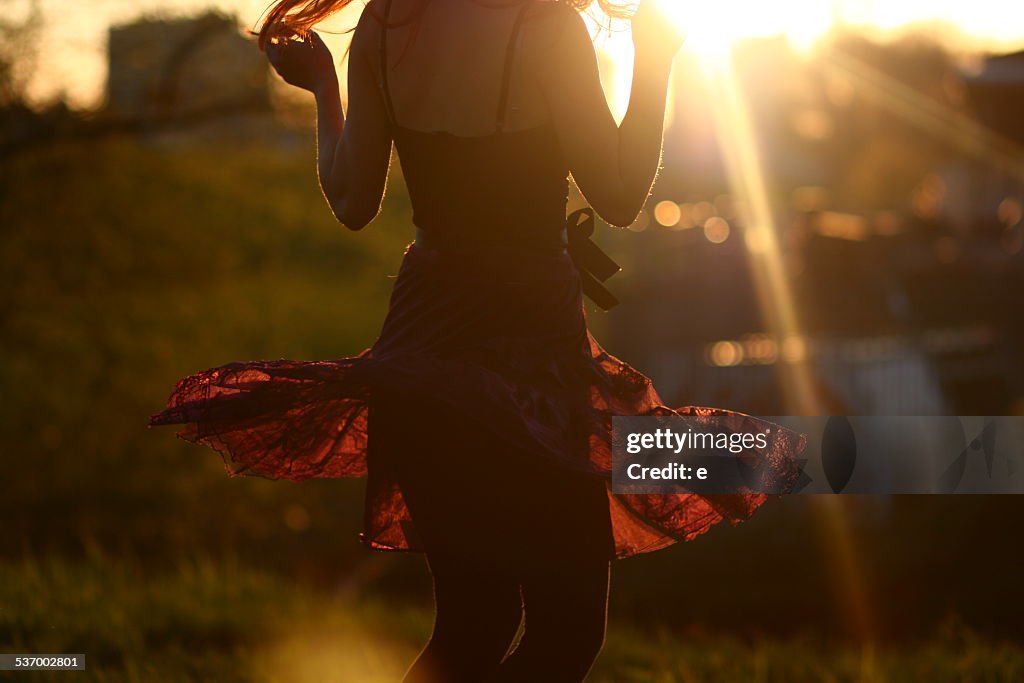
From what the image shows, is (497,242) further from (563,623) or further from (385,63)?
(563,623)

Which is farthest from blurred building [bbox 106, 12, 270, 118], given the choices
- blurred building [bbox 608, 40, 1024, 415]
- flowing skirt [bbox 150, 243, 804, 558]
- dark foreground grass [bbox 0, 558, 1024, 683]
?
flowing skirt [bbox 150, 243, 804, 558]

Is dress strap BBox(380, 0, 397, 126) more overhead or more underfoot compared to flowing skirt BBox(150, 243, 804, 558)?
more overhead

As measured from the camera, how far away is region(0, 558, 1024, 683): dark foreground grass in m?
4.65

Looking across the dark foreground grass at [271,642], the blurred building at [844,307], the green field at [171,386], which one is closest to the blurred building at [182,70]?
the green field at [171,386]

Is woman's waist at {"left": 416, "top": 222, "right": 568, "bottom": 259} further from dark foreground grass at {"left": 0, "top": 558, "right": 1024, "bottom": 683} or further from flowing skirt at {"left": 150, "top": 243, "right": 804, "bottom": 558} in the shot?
dark foreground grass at {"left": 0, "top": 558, "right": 1024, "bottom": 683}

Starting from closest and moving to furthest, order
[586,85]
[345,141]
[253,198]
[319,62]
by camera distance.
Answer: [586,85], [345,141], [319,62], [253,198]

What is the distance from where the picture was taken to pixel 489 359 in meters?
2.11

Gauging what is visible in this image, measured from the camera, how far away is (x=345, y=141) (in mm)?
2246

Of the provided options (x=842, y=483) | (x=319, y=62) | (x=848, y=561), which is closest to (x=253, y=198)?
(x=848, y=561)

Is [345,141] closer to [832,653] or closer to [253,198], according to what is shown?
[832,653]

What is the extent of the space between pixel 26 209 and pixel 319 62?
7.59 metres

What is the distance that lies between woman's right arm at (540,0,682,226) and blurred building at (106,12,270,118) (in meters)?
6.52

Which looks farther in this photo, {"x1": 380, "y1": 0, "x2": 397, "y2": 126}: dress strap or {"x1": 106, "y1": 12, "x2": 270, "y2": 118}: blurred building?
{"x1": 106, "y1": 12, "x2": 270, "y2": 118}: blurred building

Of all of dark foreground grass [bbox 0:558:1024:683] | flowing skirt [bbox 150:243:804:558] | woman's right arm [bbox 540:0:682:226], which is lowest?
dark foreground grass [bbox 0:558:1024:683]
